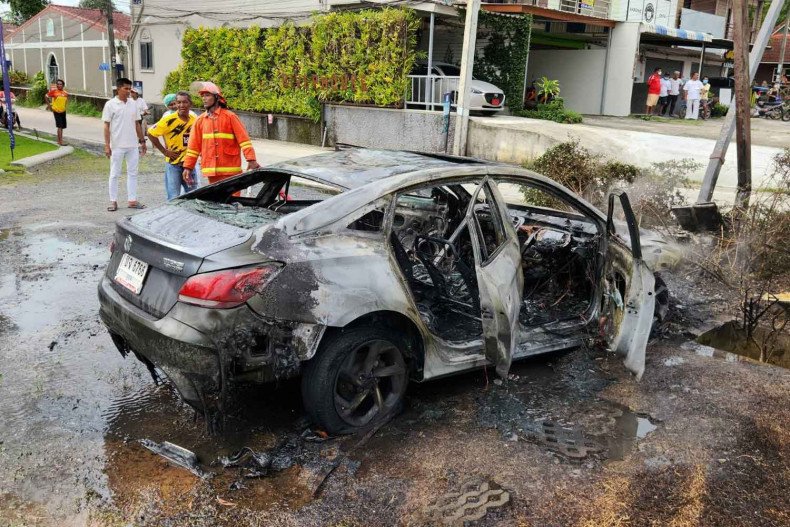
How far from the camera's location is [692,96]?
79.8 ft

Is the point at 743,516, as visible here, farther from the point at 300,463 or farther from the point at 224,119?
the point at 224,119

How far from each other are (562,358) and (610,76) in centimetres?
2147

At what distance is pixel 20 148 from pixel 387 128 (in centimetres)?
872

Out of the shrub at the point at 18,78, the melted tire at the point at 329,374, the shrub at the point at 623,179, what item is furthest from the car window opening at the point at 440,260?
the shrub at the point at 18,78

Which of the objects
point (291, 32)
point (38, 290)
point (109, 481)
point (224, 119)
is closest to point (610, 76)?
point (291, 32)

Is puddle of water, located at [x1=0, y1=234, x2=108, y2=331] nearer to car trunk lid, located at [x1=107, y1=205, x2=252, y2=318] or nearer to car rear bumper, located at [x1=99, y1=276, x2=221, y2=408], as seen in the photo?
car trunk lid, located at [x1=107, y1=205, x2=252, y2=318]

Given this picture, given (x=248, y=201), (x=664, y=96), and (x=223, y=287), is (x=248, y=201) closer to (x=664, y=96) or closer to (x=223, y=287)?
(x=223, y=287)

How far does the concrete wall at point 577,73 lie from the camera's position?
24.4 metres

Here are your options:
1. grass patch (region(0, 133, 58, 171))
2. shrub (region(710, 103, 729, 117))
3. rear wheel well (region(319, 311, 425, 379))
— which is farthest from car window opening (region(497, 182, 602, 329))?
shrub (region(710, 103, 729, 117))

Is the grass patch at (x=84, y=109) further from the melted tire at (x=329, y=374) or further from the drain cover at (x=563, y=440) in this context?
the drain cover at (x=563, y=440)

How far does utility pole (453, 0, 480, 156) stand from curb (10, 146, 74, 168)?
866cm

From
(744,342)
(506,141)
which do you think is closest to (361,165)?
(744,342)

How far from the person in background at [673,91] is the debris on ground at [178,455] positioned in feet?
83.8

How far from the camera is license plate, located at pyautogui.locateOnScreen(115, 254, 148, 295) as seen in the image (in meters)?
3.58
